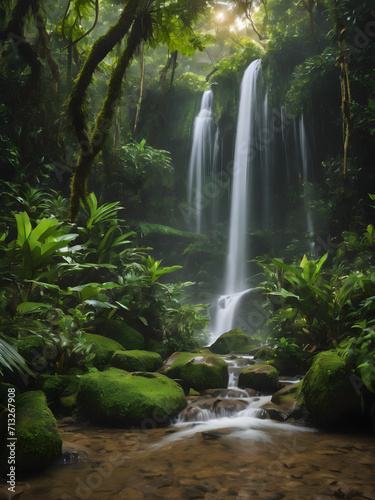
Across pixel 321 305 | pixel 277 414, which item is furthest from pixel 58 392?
pixel 321 305

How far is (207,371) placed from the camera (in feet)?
15.3

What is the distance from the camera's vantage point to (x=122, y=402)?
134 inches

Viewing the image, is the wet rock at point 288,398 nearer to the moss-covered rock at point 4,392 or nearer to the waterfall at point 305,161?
the moss-covered rock at point 4,392

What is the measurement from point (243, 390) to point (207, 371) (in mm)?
534

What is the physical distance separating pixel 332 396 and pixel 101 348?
285cm

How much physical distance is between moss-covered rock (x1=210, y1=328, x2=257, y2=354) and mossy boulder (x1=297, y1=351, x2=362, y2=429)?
4.15 meters

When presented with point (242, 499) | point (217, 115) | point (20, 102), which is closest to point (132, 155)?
point (20, 102)

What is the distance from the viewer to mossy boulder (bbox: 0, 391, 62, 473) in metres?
2.26

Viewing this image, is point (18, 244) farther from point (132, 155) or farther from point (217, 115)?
point (217, 115)

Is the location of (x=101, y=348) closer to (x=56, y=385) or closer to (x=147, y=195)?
(x=56, y=385)

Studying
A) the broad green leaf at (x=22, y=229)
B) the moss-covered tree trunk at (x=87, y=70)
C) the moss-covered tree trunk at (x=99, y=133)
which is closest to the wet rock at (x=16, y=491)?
the broad green leaf at (x=22, y=229)

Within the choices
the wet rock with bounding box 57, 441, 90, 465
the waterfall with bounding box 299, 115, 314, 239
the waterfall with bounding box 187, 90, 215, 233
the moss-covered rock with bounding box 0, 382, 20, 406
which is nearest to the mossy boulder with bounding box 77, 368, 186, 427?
the wet rock with bounding box 57, 441, 90, 465

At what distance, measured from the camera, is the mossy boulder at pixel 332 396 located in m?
3.16

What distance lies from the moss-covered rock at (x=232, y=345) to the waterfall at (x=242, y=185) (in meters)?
4.11
